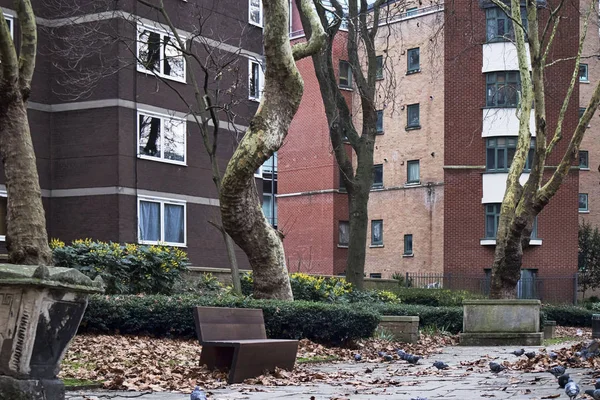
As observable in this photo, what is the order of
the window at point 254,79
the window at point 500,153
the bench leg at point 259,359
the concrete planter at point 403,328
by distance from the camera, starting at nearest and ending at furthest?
the bench leg at point 259,359 → the concrete planter at point 403,328 → the window at point 254,79 → the window at point 500,153

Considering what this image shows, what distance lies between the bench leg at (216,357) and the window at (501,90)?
35780 mm

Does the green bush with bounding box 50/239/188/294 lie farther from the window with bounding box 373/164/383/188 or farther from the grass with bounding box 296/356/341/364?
the window with bounding box 373/164/383/188

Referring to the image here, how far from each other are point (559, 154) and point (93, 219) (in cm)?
2489

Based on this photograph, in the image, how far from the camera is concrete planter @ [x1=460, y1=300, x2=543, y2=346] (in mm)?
21109

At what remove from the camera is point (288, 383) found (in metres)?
11.3

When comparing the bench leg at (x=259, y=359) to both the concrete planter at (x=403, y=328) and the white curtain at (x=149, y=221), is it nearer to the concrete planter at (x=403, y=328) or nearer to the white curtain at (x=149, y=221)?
the concrete planter at (x=403, y=328)

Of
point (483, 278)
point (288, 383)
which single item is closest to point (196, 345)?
point (288, 383)

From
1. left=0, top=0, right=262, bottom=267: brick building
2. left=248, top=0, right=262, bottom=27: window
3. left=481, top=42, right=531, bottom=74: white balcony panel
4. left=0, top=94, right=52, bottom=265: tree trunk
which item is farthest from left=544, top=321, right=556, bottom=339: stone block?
left=481, top=42, right=531, bottom=74: white balcony panel

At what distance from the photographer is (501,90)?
150 feet

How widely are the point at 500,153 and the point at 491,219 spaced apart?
10.4ft

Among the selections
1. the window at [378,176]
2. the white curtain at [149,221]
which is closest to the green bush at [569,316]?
the white curtain at [149,221]

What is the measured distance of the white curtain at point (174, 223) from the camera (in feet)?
104

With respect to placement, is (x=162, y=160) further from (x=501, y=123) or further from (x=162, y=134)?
(x=501, y=123)

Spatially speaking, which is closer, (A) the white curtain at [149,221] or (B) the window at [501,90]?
(A) the white curtain at [149,221]
